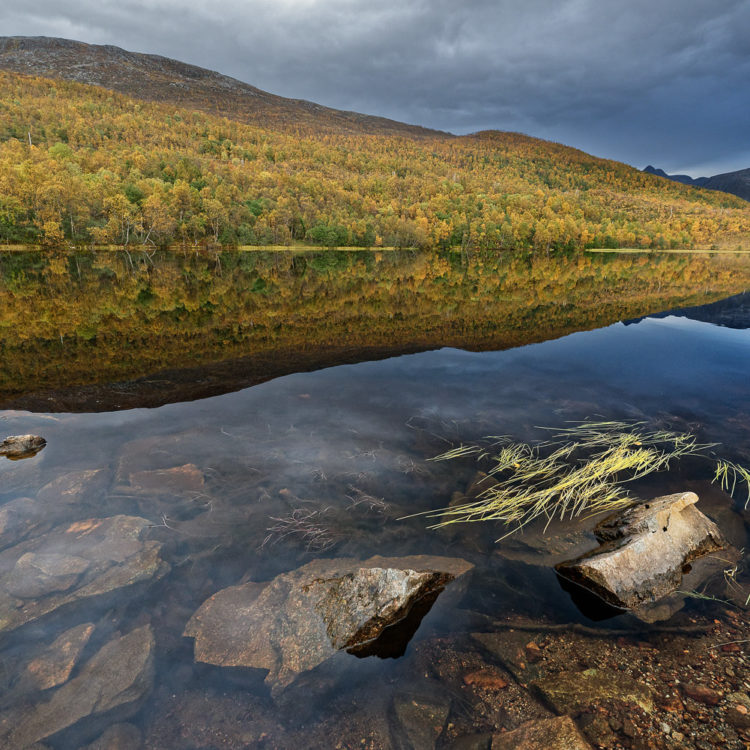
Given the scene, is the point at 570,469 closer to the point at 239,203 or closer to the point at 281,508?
the point at 281,508

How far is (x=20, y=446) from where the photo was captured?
30.2ft

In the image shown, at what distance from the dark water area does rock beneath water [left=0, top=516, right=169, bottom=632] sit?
1.3 inches

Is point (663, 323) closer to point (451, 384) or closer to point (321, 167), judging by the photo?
point (451, 384)

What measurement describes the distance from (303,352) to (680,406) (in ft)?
47.8

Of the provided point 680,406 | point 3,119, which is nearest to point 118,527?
point 680,406

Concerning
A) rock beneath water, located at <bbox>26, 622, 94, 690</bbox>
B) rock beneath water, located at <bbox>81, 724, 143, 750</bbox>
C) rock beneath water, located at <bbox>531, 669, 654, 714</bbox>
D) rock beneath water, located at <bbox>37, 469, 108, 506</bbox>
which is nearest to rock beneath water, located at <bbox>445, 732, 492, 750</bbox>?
rock beneath water, located at <bbox>531, 669, 654, 714</bbox>

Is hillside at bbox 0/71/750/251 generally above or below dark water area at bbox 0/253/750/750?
above

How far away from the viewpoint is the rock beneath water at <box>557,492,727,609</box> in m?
6.00

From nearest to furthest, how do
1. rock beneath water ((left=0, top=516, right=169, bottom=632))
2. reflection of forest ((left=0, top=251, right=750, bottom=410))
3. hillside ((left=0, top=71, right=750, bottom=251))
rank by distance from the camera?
rock beneath water ((left=0, top=516, right=169, bottom=632))
reflection of forest ((left=0, top=251, right=750, bottom=410))
hillside ((left=0, top=71, right=750, bottom=251))

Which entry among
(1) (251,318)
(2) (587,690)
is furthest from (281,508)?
(1) (251,318)

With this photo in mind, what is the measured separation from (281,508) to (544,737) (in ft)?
17.1

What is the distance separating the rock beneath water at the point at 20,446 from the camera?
9.02 m

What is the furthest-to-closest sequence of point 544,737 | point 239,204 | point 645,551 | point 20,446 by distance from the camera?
point 239,204 → point 20,446 → point 645,551 → point 544,737

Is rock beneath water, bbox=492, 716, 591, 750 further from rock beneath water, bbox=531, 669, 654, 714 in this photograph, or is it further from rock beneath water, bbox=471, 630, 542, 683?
rock beneath water, bbox=471, 630, 542, 683
